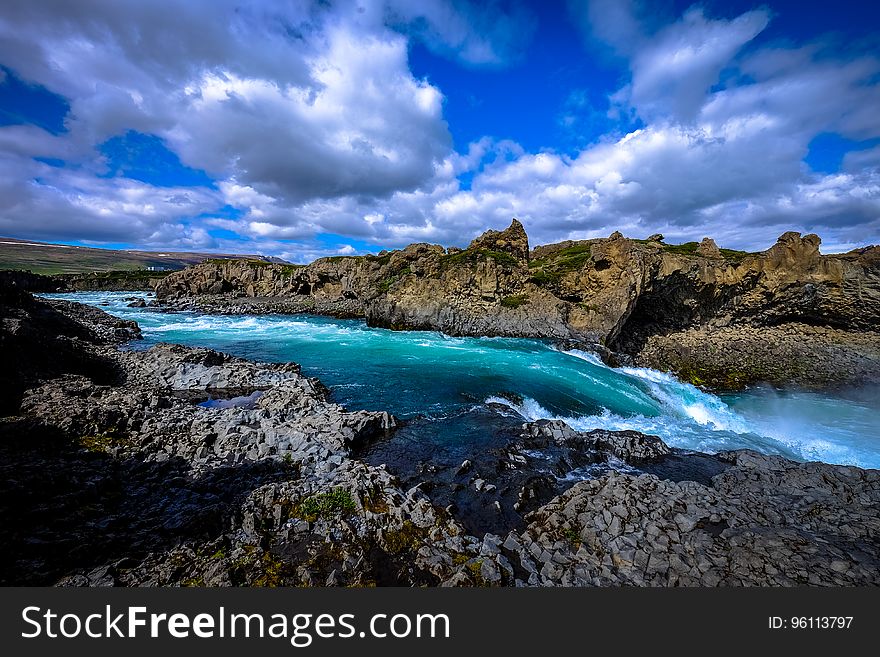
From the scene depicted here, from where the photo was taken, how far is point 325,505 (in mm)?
7973

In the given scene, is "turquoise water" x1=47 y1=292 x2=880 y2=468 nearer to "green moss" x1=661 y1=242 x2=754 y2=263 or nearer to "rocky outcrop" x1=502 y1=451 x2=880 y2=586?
"rocky outcrop" x1=502 y1=451 x2=880 y2=586

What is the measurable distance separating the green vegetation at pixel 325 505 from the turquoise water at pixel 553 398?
431 cm

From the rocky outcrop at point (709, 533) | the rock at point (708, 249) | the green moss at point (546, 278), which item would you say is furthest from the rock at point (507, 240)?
the rocky outcrop at point (709, 533)

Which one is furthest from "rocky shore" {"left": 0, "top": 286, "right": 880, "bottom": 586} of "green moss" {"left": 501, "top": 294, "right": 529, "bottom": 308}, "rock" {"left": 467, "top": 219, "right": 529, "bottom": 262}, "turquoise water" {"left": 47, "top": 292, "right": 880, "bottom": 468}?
"rock" {"left": 467, "top": 219, "right": 529, "bottom": 262}

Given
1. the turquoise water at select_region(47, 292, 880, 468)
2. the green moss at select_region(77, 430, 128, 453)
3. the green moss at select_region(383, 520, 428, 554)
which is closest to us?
the green moss at select_region(383, 520, 428, 554)

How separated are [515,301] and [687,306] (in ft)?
59.0

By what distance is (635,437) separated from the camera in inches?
512

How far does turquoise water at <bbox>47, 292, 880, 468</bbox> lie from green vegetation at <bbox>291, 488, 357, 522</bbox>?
4.31 metres

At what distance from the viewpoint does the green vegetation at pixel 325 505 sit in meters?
7.69

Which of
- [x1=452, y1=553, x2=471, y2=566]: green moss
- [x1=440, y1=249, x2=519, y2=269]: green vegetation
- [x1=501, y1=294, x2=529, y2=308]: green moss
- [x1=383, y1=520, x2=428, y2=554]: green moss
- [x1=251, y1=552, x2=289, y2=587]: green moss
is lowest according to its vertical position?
[x1=251, y1=552, x2=289, y2=587]: green moss

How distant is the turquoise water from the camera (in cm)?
1542

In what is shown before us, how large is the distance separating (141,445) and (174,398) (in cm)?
454

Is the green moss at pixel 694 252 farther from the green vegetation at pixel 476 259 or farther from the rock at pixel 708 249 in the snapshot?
the green vegetation at pixel 476 259

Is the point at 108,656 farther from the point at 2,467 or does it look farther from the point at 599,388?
the point at 599,388
